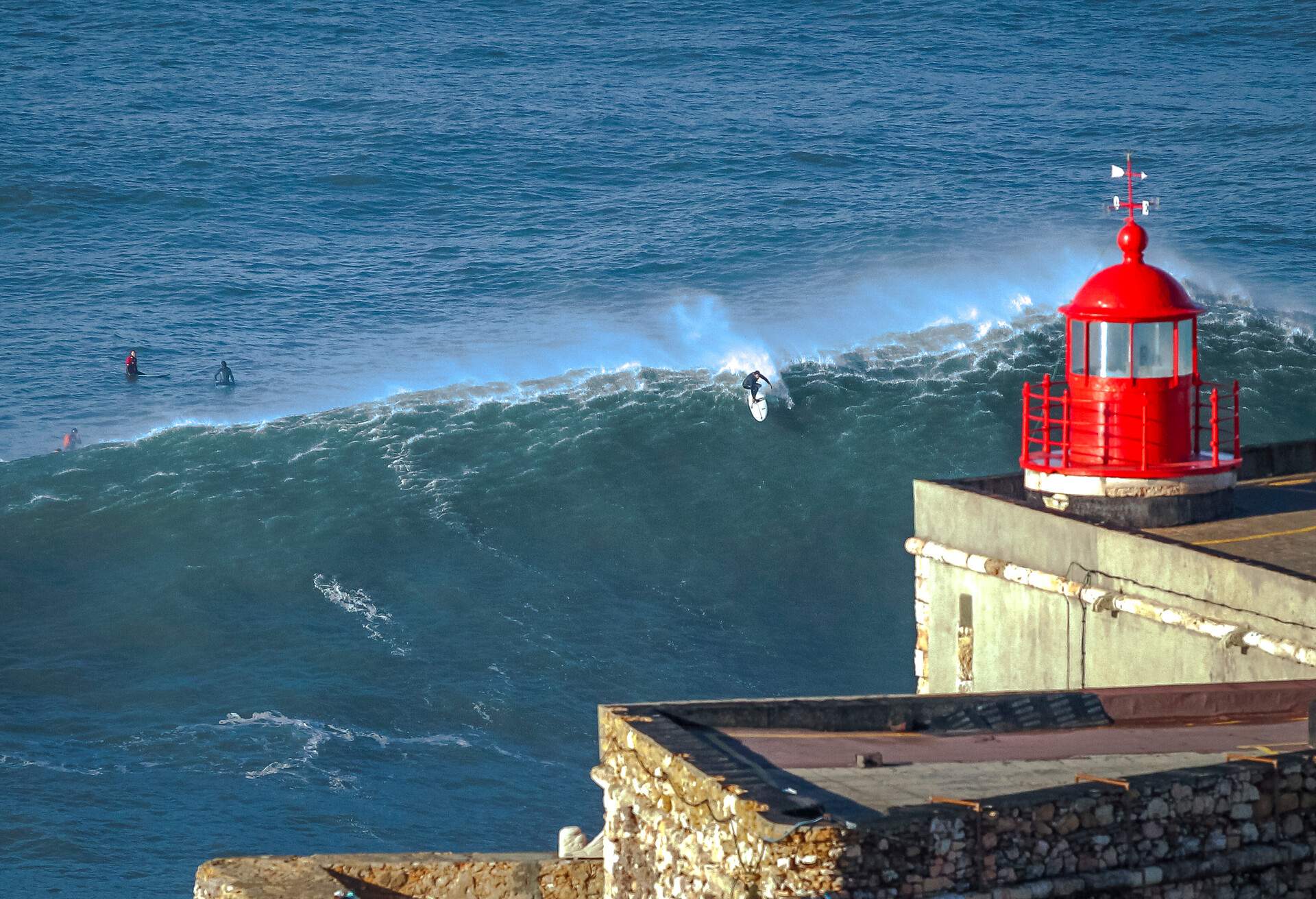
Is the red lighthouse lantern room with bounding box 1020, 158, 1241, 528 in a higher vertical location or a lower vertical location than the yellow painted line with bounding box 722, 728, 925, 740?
higher

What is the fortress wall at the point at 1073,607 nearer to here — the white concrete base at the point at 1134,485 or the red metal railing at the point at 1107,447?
the white concrete base at the point at 1134,485

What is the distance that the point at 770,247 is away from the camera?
157 feet

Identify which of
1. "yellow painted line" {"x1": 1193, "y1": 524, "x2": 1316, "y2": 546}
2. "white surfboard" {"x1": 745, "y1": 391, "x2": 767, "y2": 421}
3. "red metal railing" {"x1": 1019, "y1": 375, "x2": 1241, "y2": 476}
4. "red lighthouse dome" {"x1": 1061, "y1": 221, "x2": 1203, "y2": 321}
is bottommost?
"yellow painted line" {"x1": 1193, "y1": 524, "x2": 1316, "y2": 546}

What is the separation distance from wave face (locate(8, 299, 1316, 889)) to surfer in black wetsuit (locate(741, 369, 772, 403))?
0.26 metres

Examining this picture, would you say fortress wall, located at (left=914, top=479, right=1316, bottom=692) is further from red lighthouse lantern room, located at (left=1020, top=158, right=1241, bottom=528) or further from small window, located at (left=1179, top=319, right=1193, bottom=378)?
small window, located at (left=1179, top=319, right=1193, bottom=378)

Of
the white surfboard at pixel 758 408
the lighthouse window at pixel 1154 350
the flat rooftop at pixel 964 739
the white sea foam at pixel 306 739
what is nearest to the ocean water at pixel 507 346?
the white sea foam at pixel 306 739

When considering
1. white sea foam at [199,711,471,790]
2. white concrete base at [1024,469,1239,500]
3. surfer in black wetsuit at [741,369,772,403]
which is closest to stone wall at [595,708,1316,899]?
white concrete base at [1024,469,1239,500]

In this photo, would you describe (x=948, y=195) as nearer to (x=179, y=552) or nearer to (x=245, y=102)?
(x=245, y=102)

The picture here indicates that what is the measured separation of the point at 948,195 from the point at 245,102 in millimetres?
21942

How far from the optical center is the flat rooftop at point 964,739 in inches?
340

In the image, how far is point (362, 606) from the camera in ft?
83.7

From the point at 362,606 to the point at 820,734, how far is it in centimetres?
1645

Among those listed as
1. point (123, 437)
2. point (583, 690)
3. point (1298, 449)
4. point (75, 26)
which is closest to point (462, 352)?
point (123, 437)

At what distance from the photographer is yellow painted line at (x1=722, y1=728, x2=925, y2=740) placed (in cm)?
955
